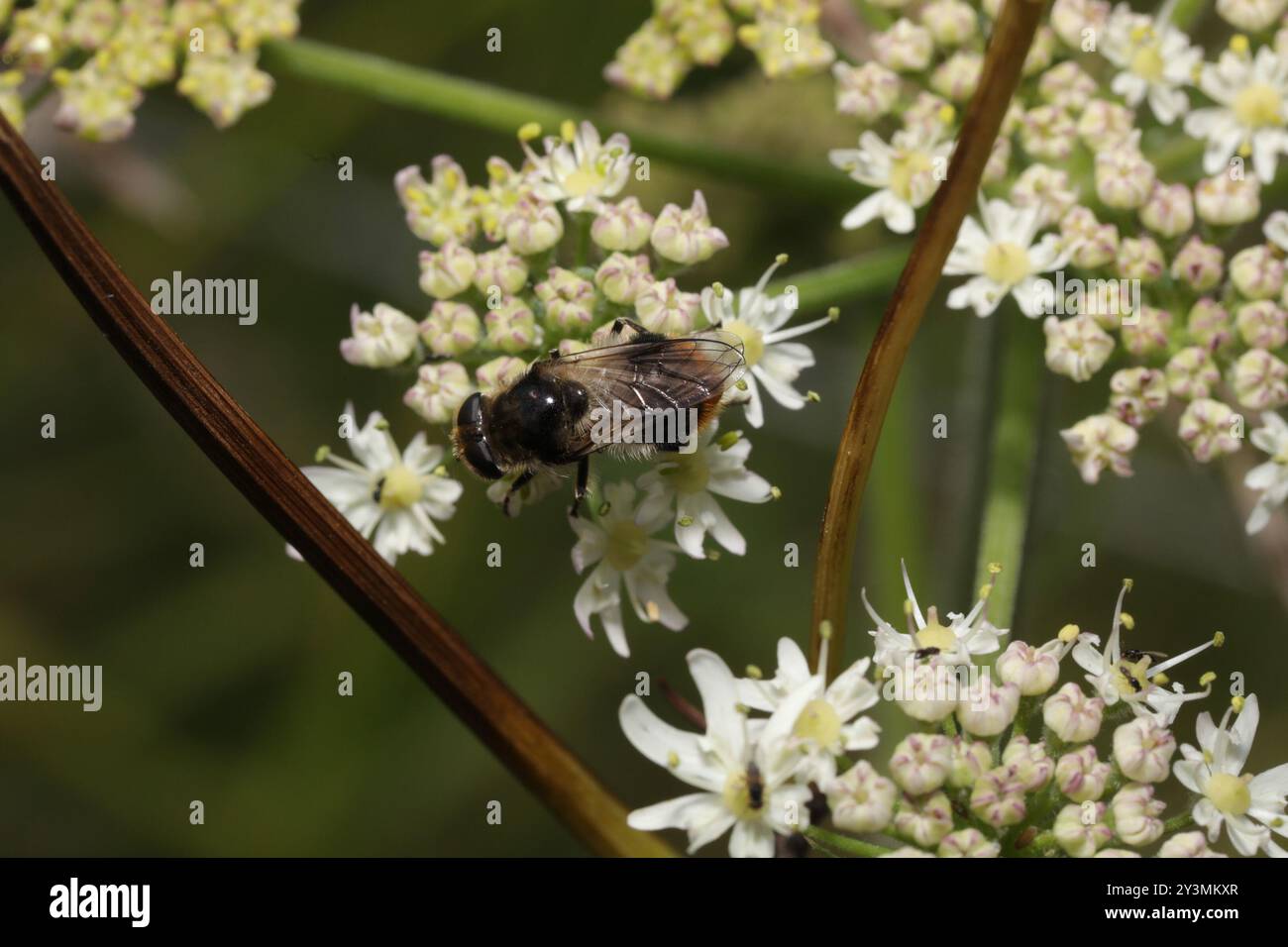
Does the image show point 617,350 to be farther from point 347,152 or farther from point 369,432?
point 347,152

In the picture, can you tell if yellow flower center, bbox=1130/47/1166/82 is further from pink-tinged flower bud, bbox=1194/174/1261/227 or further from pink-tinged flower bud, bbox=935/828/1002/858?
pink-tinged flower bud, bbox=935/828/1002/858

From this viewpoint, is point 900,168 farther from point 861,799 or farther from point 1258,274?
point 861,799

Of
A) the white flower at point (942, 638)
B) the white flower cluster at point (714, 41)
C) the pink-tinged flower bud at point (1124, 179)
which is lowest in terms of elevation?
the white flower at point (942, 638)

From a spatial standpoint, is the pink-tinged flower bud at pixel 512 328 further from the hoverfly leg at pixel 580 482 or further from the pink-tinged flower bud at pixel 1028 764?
the pink-tinged flower bud at pixel 1028 764

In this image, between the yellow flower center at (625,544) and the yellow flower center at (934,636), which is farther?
the yellow flower center at (625,544)

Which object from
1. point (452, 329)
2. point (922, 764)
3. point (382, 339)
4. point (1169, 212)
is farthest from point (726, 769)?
point (1169, 212)


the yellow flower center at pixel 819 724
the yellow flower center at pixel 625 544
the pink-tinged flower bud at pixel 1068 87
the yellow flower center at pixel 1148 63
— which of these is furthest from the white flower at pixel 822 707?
the yellow flower center at pixel 1148 63
